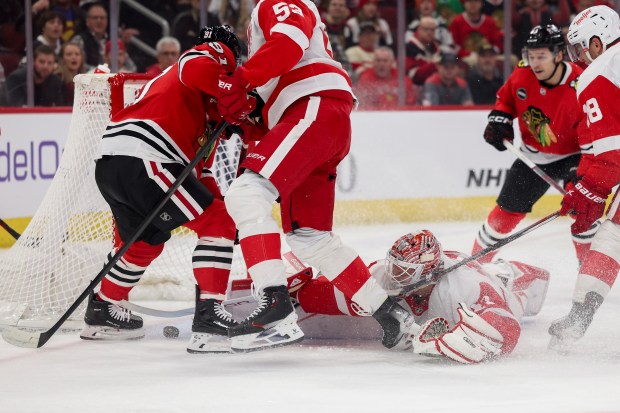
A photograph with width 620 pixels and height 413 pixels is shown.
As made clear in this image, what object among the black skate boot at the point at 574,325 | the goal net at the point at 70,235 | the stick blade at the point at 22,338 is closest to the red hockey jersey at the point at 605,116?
the black skate boot at the point at 574,325

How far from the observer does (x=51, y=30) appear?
5797 mm

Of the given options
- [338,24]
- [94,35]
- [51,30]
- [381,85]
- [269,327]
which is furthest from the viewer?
[338,24]

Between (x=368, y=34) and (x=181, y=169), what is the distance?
11.4ft

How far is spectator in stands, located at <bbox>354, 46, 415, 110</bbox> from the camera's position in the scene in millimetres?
6469

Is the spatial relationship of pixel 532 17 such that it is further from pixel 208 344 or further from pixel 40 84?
pixel 208 344

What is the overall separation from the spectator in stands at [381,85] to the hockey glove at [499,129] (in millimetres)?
2031

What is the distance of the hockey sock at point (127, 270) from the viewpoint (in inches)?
135

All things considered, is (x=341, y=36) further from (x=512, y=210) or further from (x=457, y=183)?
(x=512, y=210)

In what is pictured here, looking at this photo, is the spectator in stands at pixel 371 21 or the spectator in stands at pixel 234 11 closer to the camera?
the spectator in stands at pixel 234 11

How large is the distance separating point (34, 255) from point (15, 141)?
1.74 m

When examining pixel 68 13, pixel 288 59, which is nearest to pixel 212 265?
pixel 288 59

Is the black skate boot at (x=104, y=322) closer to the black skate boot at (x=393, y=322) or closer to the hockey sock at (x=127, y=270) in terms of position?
the hockey sock at (x=127, y=270)

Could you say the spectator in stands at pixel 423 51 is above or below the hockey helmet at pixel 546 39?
below

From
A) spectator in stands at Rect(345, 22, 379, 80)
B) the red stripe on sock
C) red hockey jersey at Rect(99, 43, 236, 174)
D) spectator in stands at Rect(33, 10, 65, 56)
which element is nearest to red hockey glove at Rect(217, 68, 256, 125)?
red hockey jersey at Rect(99, 43, 236, 174)
